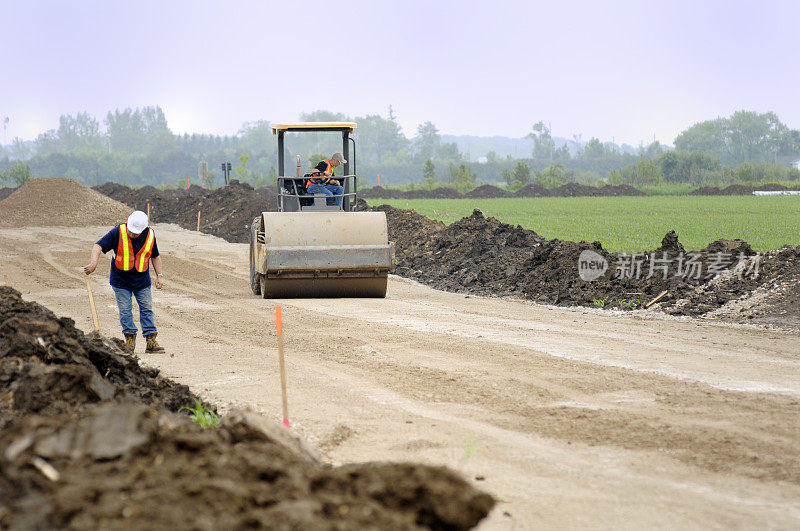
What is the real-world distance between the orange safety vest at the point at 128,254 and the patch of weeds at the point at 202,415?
3116 mm

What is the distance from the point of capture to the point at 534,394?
814cm

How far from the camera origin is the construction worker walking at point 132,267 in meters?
10.1

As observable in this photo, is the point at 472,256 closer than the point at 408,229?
Yes

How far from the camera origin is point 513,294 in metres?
16.8

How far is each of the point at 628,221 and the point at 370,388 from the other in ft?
98.8

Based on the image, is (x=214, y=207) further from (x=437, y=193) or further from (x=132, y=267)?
(x=437, y=193)

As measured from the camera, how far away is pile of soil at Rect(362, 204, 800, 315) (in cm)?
1467

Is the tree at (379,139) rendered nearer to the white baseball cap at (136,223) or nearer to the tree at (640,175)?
the tree at (640,175)

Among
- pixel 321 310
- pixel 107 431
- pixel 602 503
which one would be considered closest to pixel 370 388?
pixel 602 503

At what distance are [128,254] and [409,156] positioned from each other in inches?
5851

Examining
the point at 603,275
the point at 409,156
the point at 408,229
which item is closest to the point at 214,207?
Answer: the point at 408,229

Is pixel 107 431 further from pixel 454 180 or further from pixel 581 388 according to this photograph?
pixel 454 180

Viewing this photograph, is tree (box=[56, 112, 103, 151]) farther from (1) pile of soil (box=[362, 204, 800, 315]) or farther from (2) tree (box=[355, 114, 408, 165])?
(1) pile of soil (box=[362, 204, 800, 315])

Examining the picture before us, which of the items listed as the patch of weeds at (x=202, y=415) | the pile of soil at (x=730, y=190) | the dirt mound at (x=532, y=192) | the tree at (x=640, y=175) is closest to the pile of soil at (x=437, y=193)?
the dirt mound at (x=532, y=192)
